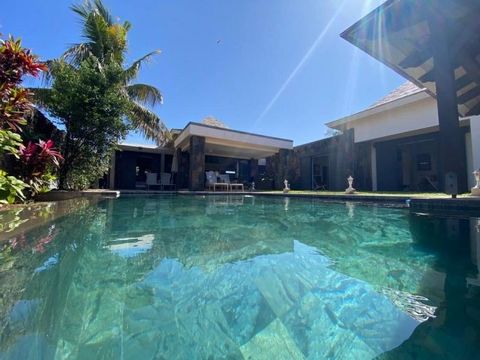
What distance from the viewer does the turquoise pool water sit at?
1.04 meters

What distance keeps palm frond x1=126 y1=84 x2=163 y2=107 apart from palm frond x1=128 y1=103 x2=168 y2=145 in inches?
16.9

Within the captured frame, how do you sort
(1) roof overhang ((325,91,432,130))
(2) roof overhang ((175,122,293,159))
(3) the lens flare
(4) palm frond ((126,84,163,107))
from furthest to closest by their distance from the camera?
(4) palm frond ((126,84,163,107))
(2) roof overhang ((175,122,293,159))
(1) roof overhang ((325,91,432,130))
(3) the lens flare

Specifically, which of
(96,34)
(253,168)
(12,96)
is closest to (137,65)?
(96,34)

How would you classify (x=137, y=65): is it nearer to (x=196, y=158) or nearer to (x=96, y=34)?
(x=96, y=34)

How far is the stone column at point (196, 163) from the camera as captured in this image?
37.8 feet

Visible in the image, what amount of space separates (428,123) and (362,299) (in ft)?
37.5

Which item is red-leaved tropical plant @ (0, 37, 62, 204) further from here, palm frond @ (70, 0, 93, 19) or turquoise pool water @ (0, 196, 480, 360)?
palm frond @ (70, 0, 93, 19)

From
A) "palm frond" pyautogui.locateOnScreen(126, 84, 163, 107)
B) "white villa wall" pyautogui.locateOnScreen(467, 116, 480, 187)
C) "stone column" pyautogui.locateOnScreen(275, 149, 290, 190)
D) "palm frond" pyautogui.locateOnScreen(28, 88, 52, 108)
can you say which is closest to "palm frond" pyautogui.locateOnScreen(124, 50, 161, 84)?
"palm frond" pyautogui.locateOnScreen(126, 84, 163, 107)

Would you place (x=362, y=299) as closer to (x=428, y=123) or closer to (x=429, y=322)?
(x=429, y=322)

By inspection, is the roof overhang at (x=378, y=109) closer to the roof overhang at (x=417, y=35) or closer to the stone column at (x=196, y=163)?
the roof overhang at (x=417, y=35)

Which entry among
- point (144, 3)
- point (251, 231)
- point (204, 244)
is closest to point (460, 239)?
point (251, 231)

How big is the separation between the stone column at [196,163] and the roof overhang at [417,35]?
8.43m

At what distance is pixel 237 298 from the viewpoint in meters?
1.49

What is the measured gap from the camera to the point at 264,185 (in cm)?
1630
